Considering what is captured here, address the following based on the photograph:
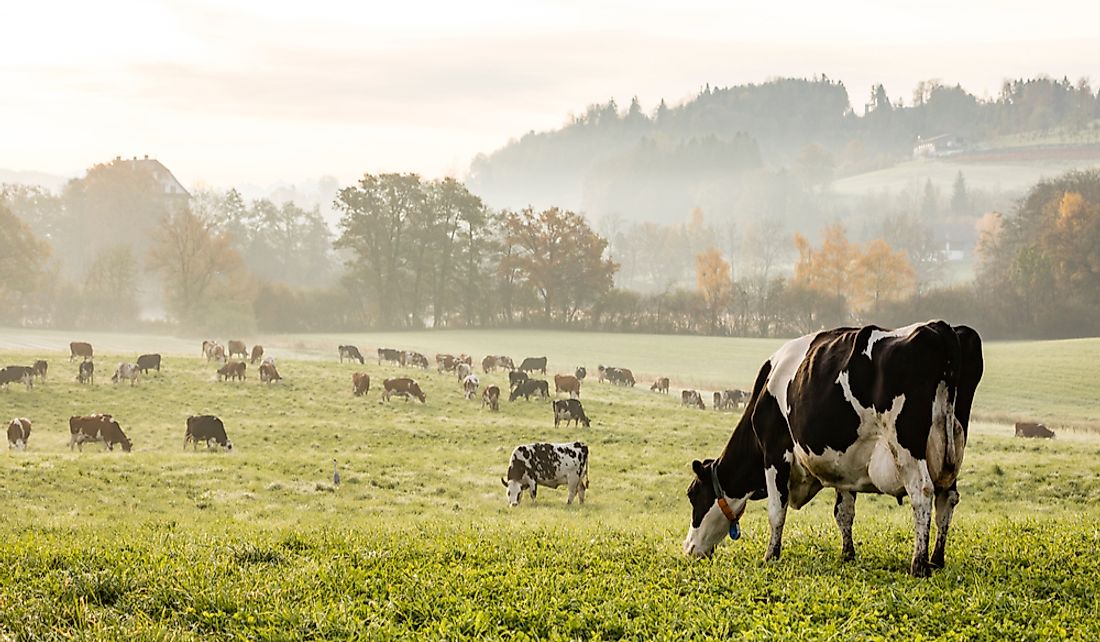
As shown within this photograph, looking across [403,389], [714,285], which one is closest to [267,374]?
Answer: [403,389]

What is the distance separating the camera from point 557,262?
83.4 metres

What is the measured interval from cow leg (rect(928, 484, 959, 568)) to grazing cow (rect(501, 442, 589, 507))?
12635 mm

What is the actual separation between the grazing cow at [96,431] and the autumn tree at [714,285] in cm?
5766

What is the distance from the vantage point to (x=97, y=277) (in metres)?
75.9

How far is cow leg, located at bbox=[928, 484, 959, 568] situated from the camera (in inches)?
290

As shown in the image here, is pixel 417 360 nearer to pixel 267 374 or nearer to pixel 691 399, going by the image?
pixel 267 374

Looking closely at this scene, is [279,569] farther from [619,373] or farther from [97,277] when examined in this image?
[97,277]

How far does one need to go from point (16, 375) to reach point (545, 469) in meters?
25.9

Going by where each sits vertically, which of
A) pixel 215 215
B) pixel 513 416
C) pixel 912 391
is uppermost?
pixel 215 215

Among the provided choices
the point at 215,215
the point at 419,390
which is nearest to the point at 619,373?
the point at 419,390

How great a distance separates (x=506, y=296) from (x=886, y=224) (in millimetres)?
77052

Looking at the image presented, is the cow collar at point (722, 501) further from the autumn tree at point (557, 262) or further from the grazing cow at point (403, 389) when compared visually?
the autumn tree at point (557, 262)

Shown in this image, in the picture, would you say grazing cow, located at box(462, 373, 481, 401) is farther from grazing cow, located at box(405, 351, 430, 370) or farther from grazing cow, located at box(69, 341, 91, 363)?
grazing cow, located at box(69, 341, 91, 363)

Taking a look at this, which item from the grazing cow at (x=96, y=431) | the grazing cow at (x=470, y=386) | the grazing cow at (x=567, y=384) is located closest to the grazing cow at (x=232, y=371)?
the grazing cow at (x=470, y=386)
